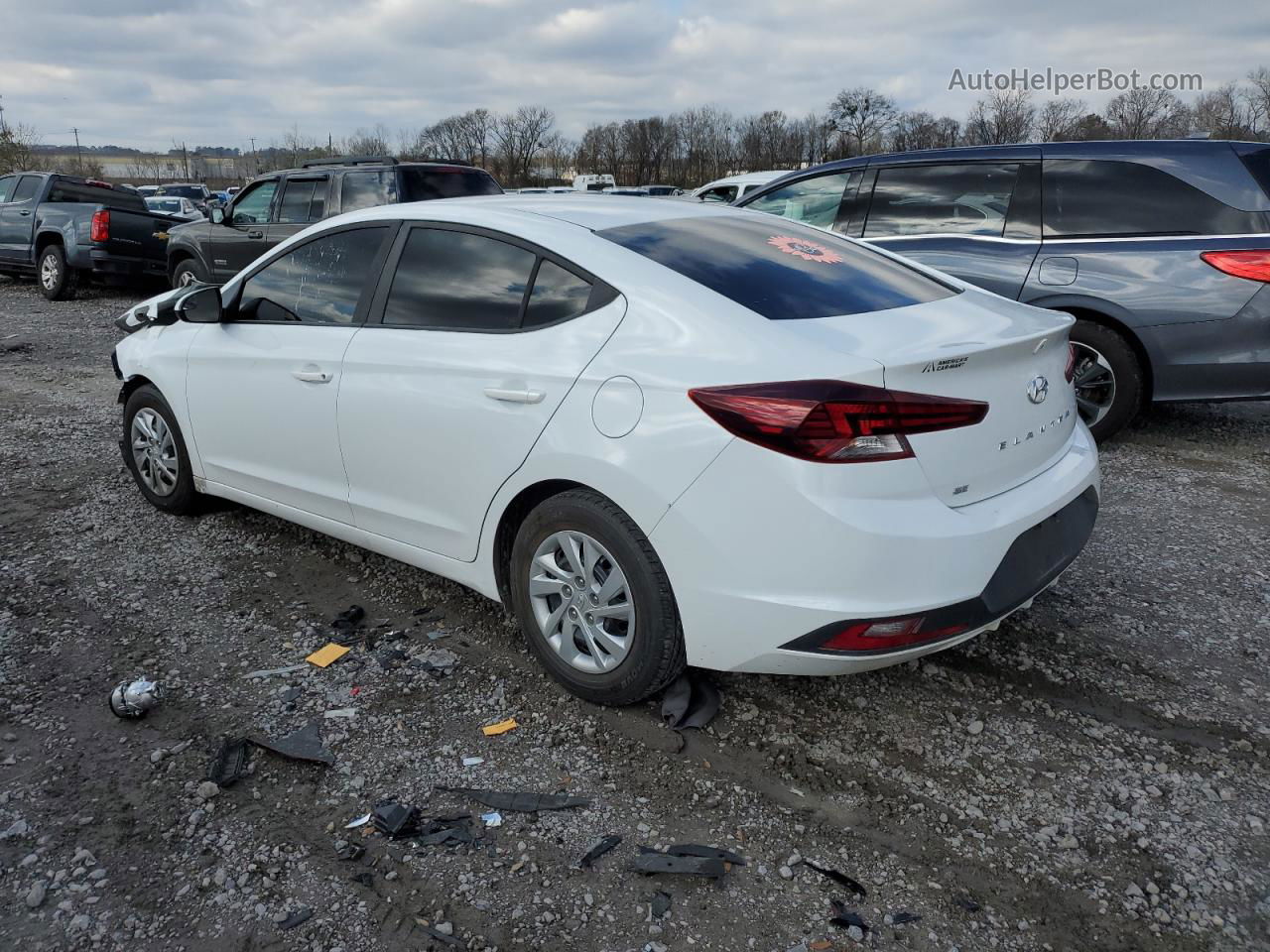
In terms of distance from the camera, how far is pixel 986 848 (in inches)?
102

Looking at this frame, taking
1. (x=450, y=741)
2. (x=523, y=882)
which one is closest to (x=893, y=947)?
(x=523, y=882)

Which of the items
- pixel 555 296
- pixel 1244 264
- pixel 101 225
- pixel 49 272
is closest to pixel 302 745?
pixel 555 296

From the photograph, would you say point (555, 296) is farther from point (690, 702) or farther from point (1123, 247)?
point (1123, 247)

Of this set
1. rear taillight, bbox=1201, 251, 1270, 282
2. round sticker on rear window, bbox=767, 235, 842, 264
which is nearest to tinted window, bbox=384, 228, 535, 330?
round sticker on rear window, bbox=767, 235, 842, 264

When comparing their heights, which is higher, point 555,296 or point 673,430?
point 555,296

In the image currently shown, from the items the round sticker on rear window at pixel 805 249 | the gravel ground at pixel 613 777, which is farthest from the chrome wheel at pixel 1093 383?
the round sticker on rear window at pixel 805 249

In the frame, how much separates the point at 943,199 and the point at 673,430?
4.74m

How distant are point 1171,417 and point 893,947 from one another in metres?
6.13

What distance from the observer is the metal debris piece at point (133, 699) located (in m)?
3.21

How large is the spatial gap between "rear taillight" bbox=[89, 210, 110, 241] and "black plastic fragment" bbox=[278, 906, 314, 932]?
548 inches

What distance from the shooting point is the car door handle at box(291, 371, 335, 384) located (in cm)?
385

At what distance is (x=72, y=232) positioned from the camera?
14.1 metres

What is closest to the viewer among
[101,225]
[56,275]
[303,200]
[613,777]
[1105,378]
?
[613,777]

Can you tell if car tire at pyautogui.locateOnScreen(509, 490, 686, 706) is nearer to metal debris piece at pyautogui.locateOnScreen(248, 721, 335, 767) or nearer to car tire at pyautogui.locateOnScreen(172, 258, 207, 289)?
metal debris piece at pyautogui.locateOnScreen(248, 721, 335, 767)
